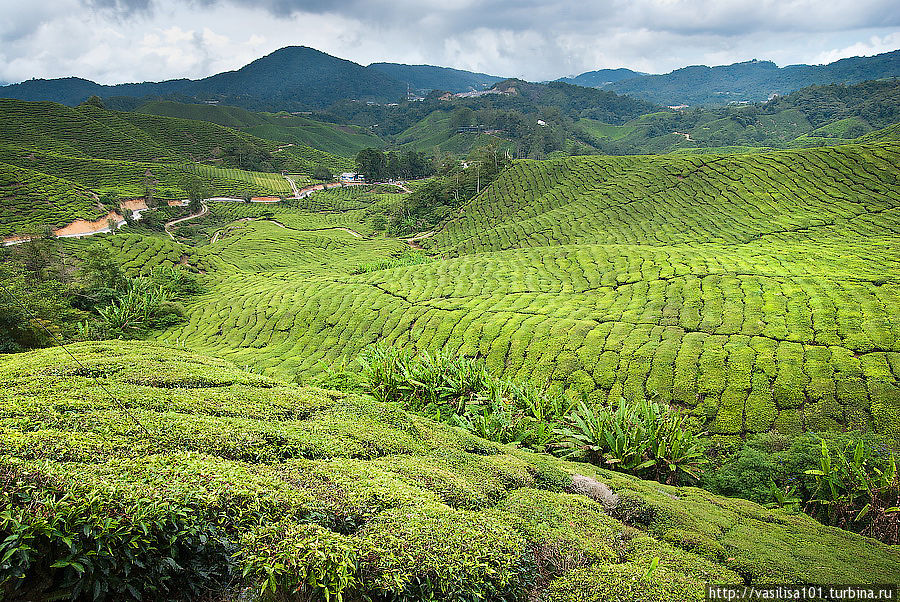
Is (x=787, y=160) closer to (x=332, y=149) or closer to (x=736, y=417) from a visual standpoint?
(x=736, y=417)

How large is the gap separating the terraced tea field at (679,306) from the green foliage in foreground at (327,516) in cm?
498

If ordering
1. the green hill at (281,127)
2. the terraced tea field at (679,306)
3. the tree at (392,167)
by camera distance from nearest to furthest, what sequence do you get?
the terraced tea field at (679,306)
the tree at (392,167)
the green hill at (281,127)

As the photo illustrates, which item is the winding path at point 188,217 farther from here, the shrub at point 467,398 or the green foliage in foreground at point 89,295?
the shrub at point 467,398

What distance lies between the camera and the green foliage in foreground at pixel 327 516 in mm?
3471

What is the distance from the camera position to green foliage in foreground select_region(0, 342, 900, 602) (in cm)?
347

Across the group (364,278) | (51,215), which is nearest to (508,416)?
(364,278)

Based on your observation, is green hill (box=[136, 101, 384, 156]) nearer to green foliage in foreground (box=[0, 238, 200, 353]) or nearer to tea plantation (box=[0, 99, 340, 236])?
tea plantation (box=[0, 99, 340, 236])

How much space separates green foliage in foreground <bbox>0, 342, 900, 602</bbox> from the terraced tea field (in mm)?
4975

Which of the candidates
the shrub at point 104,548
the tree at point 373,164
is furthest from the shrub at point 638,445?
the tree at point 373,164

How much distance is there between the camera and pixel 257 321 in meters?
21.2

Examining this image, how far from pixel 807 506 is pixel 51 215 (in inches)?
2417

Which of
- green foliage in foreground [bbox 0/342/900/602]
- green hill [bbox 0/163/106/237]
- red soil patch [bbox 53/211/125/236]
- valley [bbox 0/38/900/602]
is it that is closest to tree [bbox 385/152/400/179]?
green hill [bbox 0/163/106/237]

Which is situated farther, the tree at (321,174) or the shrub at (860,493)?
the tree at (321,174)

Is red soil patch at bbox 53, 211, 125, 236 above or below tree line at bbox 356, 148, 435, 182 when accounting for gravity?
below
